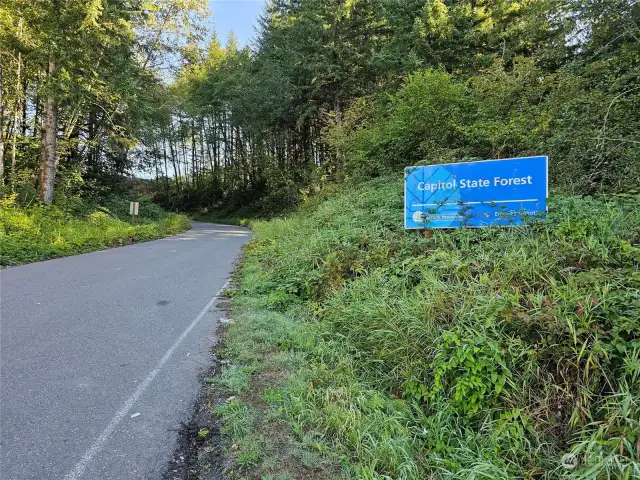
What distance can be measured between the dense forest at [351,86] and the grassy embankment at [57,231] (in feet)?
3.82

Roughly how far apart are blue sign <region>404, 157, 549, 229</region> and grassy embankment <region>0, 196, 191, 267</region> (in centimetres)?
990

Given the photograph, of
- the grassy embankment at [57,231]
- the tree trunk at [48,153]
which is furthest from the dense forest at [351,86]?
the grassy embankment at [57,231]

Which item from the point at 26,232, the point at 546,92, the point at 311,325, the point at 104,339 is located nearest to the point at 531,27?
the point at 546,92

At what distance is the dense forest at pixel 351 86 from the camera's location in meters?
6.52

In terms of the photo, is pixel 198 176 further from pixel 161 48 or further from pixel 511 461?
pixel 511 461

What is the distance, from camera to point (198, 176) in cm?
4225

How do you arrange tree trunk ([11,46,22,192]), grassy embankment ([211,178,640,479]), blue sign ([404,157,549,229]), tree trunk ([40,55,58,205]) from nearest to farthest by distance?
1. grassy embankment ([211,178,640,479])
2. blue sign ([404,157,549,229])
3. tree trunk ([11,46,22,192])
4. tree trunk ([40,55,58,205])

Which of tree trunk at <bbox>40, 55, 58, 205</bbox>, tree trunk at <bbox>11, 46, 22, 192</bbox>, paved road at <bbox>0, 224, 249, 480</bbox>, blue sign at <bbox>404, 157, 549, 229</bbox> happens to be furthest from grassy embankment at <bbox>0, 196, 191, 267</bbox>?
blue sign at <bbox>404, 157, 549, 229</bbox>

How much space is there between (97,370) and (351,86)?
19.1m

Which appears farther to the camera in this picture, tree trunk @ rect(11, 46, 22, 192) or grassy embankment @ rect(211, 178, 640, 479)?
tree trunk @ rect(11, 46, 22, 192)

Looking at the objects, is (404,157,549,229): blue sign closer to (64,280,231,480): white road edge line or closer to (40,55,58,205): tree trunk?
(64,280,231,480): white road edge line

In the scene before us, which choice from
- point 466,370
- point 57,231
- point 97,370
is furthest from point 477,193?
point 57,231

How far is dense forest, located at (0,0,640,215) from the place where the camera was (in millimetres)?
6520

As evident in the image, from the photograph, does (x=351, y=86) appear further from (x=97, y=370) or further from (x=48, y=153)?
(x=97, y=370)
